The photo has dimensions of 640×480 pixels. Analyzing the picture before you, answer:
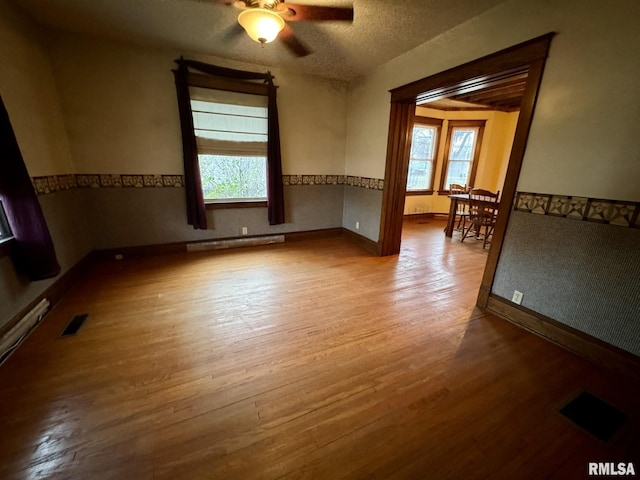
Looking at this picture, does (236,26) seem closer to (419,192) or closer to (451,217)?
(451,217)

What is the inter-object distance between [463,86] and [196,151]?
3.24 m

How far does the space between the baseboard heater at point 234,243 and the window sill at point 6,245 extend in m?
1.87

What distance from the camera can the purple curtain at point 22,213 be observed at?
1811 millimetres

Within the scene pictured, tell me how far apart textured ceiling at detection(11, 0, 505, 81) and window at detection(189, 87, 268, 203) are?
539mm

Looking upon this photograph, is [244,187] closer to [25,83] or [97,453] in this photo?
[25,83]

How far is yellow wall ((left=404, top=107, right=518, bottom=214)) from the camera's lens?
5.80 metres

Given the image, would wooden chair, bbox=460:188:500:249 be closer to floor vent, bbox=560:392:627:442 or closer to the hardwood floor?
the hardwood floor

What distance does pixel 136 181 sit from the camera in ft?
11.0

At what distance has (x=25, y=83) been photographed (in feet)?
7.61

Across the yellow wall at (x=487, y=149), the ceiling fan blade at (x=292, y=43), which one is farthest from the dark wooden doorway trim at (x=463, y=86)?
the yellow wall at (x=487, y=149)

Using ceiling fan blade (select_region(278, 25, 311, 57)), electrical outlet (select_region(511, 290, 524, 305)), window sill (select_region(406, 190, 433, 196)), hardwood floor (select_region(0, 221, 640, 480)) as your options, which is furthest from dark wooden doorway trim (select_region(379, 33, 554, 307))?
window sill (select_region(406, 190, 433, 196))

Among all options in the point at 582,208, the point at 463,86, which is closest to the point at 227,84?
the point at 463,86

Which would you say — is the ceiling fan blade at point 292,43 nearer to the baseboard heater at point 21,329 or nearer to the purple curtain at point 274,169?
the purple curtain at point 274,169

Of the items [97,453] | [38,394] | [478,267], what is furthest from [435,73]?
[38,394]
